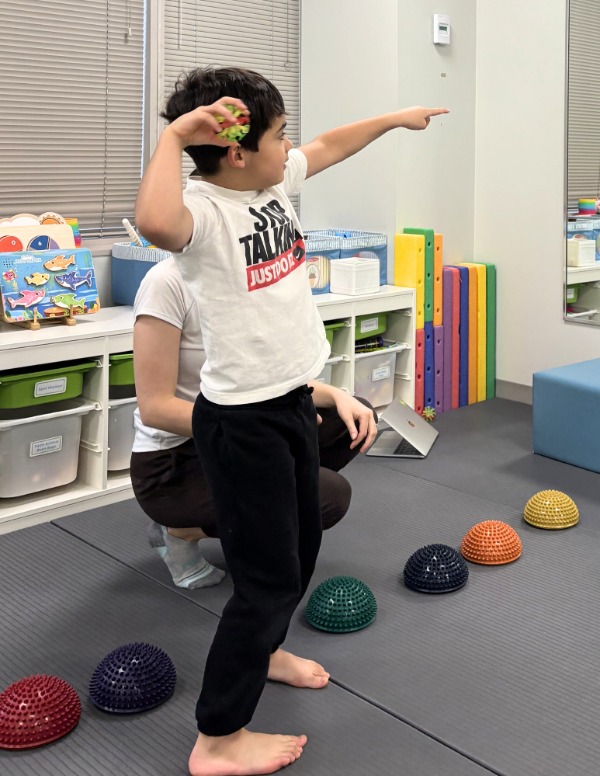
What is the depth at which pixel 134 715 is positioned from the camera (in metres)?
1.65

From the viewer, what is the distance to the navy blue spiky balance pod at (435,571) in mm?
2096

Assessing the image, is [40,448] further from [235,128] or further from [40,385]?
[235,128]

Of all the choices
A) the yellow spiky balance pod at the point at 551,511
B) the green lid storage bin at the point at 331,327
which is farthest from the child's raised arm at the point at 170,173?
the green lid storage bin at the point at 331,327

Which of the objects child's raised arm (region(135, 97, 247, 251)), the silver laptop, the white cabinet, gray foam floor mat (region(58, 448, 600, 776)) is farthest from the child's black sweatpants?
the white cabinet

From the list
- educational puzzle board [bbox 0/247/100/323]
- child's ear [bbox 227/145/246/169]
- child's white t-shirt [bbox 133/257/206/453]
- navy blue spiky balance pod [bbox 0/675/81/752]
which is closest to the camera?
child's ear [bbox 227/145/246/169]

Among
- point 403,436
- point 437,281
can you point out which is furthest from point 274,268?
point 437,281

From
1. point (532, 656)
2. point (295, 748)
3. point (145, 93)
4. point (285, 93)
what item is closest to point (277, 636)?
point (295, 748)

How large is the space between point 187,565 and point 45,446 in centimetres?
66

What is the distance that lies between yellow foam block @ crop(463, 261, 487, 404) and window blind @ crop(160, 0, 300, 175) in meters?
0.92

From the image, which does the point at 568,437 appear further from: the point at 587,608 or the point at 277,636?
the point at 277,636

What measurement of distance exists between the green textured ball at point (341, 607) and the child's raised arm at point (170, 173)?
3.36 feet

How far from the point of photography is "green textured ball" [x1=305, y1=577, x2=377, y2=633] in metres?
1.93

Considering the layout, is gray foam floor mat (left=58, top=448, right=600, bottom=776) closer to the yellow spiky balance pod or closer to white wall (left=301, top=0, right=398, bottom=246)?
the yellow spiky balance pod

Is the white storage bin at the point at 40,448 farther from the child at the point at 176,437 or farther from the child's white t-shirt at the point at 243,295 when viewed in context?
the child's white t-shirt at the point at 243,295
